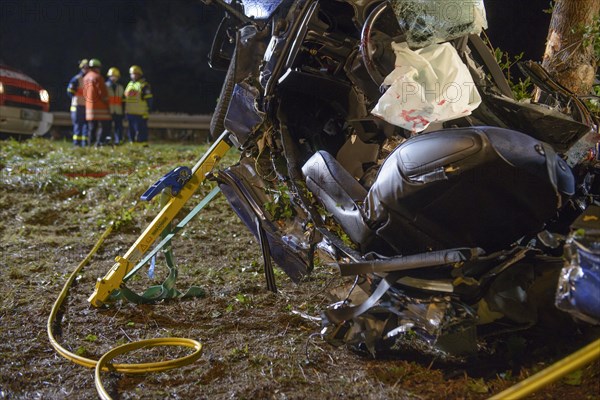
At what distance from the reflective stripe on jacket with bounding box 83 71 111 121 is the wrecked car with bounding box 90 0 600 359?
9.64 m

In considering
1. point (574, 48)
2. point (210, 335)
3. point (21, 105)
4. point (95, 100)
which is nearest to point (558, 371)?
point (210, 335)

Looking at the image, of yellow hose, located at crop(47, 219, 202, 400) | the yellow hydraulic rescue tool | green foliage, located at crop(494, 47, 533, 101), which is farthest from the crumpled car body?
green foliage, located at crop(494, 47, 533, 101)

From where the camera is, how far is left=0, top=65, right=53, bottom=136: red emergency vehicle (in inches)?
449

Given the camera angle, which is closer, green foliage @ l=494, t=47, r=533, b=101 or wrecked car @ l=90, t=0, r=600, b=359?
wrecked car @ l=90, t=0, r=600, b=359

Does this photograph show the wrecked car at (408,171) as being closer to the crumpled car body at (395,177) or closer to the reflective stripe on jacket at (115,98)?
the crumpled car body at (395,177)

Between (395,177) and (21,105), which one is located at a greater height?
(395,177)

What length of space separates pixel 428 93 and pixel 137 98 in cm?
1147

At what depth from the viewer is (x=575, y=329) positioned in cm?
276

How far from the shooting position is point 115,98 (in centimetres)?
1385

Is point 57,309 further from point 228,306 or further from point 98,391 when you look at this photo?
point 98,391

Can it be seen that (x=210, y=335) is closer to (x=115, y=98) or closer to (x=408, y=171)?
(x=408, y=171)

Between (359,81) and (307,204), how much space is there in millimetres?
679

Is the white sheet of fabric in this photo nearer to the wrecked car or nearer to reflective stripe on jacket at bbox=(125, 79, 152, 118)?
the wrecked car

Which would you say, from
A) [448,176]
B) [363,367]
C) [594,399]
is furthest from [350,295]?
[594,399]
